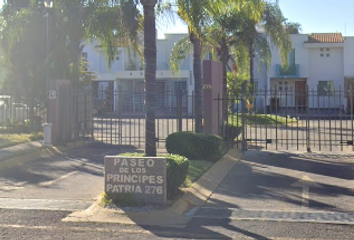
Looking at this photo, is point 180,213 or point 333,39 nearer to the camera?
point 180,213

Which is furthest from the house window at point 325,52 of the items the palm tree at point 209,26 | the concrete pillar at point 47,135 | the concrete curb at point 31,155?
the concrete pillar at point 47,135

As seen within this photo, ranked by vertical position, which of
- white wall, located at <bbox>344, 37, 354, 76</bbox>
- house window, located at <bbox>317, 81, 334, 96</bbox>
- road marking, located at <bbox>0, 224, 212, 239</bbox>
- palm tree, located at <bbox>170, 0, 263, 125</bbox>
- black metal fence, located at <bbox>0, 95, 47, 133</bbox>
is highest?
white wall, located at <bbox>344, 37, 354, 76</bbox>

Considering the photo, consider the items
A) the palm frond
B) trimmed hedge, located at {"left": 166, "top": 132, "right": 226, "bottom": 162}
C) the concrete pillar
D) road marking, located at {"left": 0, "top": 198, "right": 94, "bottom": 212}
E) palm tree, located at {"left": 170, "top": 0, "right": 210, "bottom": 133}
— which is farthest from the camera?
the palm frond

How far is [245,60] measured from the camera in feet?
71.4

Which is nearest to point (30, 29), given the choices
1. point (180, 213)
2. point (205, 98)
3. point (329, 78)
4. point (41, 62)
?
point (41, 62)

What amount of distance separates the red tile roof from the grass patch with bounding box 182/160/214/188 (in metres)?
32.4

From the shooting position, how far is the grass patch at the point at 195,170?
10125 millimetres

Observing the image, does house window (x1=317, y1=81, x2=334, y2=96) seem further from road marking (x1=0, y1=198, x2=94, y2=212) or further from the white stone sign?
road marking (x1=0, y1=198, x2=94, y2=212)

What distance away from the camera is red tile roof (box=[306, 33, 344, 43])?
42250mm

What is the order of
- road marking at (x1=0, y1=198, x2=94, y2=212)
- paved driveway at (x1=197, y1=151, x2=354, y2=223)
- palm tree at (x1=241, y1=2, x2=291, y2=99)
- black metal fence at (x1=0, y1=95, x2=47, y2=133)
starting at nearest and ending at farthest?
paved driveway at (x1=197, y1=151, x2=354, y2=223)
road marking at (x1=0, y1=198, x2=94, y2=212)
black metal fence at (x1=0, y1=95, x2=47, y2=133)
palm tree at (x1=241, y1=2, x2=291, y2=99)

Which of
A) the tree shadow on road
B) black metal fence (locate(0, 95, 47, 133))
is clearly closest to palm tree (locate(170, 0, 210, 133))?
the tree shadow on road

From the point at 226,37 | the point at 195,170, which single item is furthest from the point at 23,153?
the point at 226,37

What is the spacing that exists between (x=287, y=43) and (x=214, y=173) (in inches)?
511

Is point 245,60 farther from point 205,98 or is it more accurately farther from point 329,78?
point 329,78
